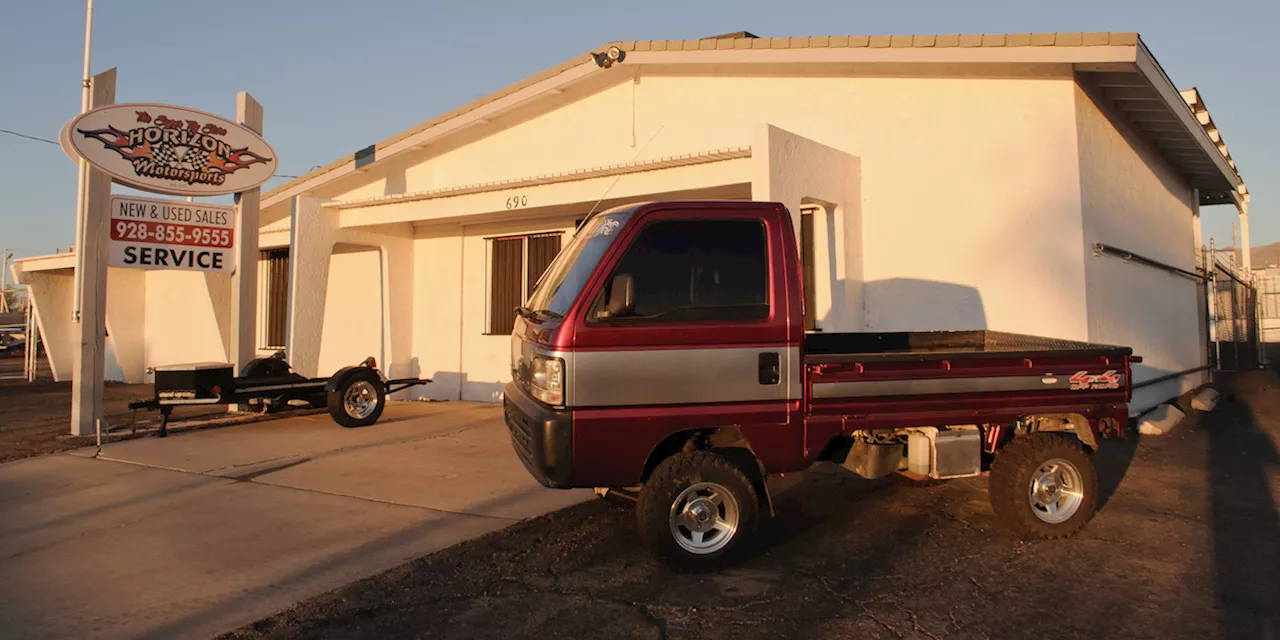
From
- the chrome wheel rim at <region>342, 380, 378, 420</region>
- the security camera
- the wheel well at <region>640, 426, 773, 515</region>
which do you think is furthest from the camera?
the security camera

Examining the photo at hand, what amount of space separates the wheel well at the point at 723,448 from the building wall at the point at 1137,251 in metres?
6.51

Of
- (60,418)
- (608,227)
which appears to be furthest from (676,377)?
(60,418)

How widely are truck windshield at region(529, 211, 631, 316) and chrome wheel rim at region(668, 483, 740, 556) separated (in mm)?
1326

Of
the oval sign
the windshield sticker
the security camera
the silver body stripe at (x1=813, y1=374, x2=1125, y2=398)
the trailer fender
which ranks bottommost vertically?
the trailer fender

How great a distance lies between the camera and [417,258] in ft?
46.7

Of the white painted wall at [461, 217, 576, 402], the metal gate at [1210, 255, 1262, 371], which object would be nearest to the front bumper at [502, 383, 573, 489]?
the white painted wall at [461, 217, 576, 402]

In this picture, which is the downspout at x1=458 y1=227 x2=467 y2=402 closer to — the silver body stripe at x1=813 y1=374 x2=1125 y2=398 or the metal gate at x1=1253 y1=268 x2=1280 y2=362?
the silver body stripe at x1=813 y1=374 x2=1125 y2=398

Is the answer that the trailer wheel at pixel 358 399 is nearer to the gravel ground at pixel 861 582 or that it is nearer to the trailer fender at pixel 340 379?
the trailer fender at pixel 340 379

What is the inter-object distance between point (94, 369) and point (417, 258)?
5509mm

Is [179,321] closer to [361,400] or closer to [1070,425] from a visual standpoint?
[361,400]

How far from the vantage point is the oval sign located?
31.7 ft

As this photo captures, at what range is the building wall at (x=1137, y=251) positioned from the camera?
9.91 metres

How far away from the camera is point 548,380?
14.9 feet

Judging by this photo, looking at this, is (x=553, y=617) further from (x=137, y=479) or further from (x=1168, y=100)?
(x=1168, y=100)
